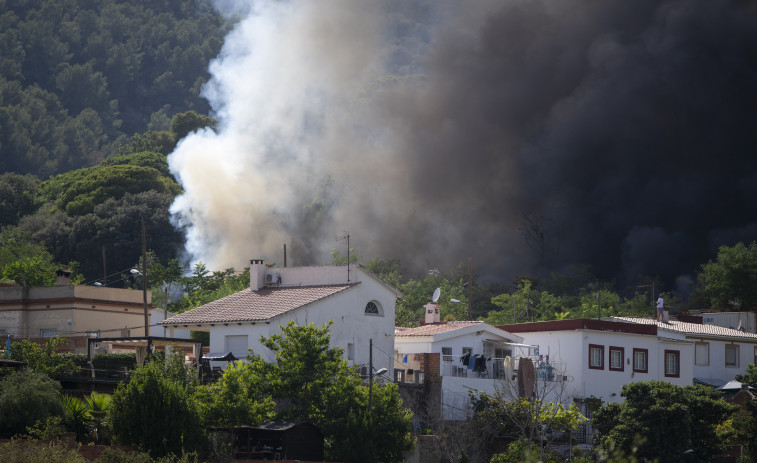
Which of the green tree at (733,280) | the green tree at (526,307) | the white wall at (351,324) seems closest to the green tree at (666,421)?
the white wall at (351,324)

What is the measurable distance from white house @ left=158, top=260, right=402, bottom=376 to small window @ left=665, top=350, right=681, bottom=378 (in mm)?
14926

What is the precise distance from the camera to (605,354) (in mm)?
47781

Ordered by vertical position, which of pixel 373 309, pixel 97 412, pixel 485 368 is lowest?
pixel 97 412

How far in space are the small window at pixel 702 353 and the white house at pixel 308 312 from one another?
2008cm

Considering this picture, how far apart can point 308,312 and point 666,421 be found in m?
13.5

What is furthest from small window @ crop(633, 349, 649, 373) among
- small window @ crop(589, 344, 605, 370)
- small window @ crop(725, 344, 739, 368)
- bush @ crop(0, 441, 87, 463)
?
bush @ crop(0, 441, 87, 463)

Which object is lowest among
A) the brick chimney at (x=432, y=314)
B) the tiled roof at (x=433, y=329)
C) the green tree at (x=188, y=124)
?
the tiled roof at (x=433, y=329)

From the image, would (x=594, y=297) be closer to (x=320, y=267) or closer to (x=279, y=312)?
(x=320, y=267)

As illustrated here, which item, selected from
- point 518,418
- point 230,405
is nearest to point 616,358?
point 518,418

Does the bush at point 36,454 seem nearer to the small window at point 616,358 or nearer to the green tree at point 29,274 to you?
the small window at point 616,358

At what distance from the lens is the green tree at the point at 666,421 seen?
37062mm

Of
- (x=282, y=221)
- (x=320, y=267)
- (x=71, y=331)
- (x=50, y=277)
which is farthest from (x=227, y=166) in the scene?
(x=320, y=267)

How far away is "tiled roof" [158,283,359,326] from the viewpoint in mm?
40688

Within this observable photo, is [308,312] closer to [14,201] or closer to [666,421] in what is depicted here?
[666,421]
